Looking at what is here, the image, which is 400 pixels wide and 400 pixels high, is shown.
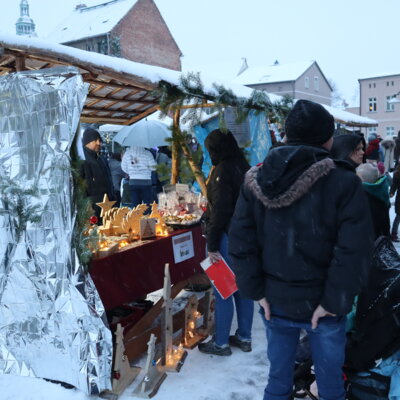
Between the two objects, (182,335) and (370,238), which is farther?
(182,335)

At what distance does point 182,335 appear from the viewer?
3652 millimetres

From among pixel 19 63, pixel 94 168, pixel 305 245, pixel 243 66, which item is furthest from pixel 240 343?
pixel 243 66

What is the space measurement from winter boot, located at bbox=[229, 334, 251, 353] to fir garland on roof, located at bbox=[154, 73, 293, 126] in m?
1.82

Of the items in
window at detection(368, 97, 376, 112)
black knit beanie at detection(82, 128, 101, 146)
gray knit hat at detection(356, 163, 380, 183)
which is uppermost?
window at detection(368, 97, 376, 112)

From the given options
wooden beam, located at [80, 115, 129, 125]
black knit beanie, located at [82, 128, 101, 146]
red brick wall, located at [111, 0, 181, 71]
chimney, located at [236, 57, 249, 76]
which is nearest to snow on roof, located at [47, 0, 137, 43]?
red brick wall, located at [111, 0, 181, 71]

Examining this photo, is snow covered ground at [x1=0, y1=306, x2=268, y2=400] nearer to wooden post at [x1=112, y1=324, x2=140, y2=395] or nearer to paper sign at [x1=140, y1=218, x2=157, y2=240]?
wooden post at [x1=112, y1=324, x2=140, y2=395]

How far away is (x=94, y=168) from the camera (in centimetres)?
552

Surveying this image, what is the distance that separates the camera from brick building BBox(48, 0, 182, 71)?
1094 inches

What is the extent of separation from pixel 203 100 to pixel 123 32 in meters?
27.0

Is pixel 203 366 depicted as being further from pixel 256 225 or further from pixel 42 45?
pixel 42 45

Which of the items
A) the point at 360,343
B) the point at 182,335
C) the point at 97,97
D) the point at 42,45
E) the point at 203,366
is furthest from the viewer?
the point at 97,97

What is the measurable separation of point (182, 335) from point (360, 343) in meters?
1.65

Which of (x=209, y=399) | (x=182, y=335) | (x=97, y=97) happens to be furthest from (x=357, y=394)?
(x=97, y=97)

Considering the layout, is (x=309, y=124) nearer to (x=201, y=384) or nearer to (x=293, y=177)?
(x=293, y=177)
